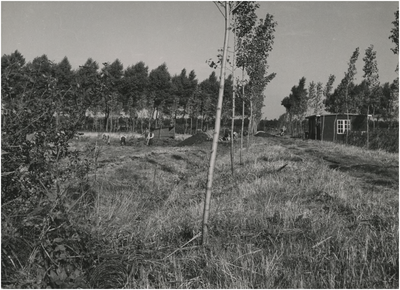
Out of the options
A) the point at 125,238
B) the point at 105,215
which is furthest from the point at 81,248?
the point at 105,215

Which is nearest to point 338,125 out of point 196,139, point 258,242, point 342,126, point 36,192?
point 342,126

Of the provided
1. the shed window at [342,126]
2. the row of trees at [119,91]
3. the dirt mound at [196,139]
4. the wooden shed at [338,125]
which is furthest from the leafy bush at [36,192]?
the shed window at [342,126]

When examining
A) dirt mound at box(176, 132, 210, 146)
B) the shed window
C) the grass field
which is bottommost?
the grass field

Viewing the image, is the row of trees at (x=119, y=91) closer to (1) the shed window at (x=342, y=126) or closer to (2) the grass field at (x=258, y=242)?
(2) the grass field at (x=258, y=242)

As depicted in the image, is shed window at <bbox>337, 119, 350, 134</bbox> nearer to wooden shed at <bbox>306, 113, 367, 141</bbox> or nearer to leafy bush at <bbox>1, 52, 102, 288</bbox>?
wooden shed at <bbox>306, 113, 367, 141</bbox>

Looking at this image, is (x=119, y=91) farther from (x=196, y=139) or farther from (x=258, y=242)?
(x=258, y=242)

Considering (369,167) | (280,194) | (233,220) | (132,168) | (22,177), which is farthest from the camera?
(132,168)

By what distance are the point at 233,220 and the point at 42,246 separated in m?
2.56

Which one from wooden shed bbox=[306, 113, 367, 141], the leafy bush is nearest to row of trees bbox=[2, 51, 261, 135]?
the leafy bush

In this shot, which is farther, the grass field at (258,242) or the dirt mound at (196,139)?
the dirt mound at (196,139)

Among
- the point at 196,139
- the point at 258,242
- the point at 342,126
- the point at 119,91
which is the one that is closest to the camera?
the point at 258,242

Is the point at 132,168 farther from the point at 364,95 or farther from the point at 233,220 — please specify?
the point at 364,95

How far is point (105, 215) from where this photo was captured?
163 inches

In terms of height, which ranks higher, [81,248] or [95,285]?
[81,248]
